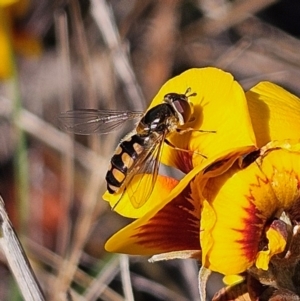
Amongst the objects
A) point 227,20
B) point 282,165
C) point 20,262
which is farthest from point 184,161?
point 227,20

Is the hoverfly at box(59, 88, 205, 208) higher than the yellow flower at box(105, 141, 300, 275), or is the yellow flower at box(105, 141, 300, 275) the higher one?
the hoverfly at box(59, 88, 205, 208)

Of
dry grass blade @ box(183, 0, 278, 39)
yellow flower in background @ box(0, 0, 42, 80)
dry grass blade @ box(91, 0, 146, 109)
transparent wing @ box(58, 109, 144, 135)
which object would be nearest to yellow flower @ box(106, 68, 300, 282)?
transparent wing @ box(58, 109, 144, 135)

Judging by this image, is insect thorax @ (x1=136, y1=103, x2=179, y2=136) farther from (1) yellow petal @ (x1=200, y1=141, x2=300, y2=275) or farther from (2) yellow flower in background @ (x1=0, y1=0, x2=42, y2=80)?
(2) yellow flower in background @ (x1=0, y1=0, x2=42, y2=80)

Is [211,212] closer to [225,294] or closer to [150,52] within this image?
[225,294]

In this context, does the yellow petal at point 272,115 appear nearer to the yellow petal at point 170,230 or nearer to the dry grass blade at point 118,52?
the yellow petal at point 170,230

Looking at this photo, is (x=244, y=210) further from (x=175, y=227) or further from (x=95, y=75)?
(x=95, y=75)
